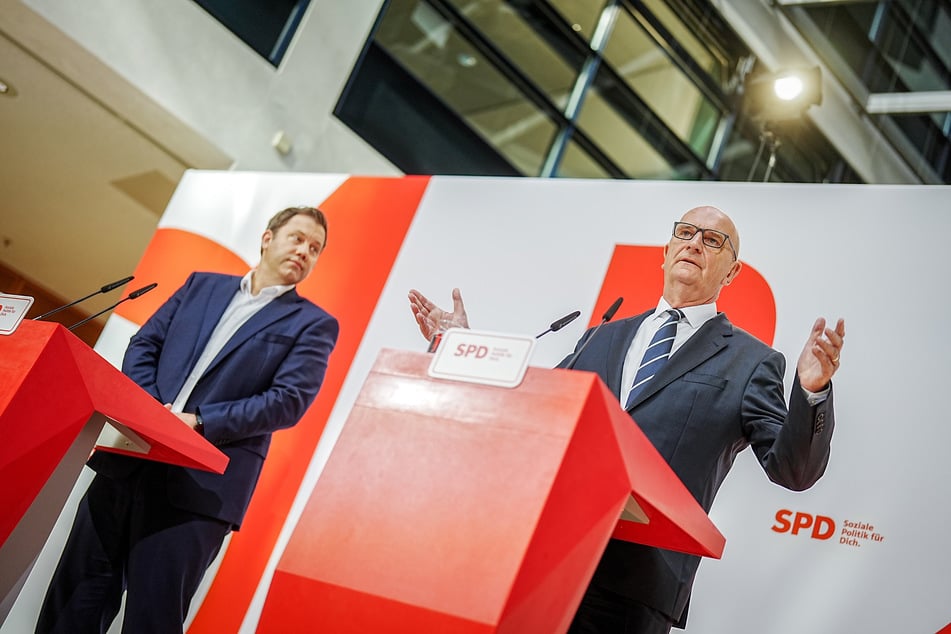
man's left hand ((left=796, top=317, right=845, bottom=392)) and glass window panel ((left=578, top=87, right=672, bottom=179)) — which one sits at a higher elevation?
glass window panel ((left=578, top=87, right=672, bottom=179))

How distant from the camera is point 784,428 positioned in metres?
1.84

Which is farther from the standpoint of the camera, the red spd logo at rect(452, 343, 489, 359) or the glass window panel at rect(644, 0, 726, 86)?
the glass window panel at rect(644, 0, 726, 86)

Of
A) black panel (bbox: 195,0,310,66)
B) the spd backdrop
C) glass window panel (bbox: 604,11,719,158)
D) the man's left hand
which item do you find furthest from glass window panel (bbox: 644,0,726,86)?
the man's left hand

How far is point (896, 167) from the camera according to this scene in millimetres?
7062

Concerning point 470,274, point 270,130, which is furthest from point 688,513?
point 270,130

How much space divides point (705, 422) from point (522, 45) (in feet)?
18.9

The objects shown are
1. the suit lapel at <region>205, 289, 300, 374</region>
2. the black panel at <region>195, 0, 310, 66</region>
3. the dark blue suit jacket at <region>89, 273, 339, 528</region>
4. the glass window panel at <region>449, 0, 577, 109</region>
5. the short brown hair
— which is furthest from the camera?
the glass window panel at <region>449, 0, 577, 109</region>

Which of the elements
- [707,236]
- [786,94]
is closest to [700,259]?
[707,236]

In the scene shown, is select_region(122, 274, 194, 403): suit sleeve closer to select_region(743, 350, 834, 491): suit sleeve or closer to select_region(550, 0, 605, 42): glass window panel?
select_region(743, 350, 834, 491): suit sleeve

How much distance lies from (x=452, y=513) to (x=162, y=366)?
2189 mm

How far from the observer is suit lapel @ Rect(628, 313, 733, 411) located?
2.10 meters

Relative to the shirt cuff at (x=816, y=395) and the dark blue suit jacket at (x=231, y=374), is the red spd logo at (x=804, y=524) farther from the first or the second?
the dark blue suit jacket at (x=231, y=374)

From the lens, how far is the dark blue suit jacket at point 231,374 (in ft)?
9.22

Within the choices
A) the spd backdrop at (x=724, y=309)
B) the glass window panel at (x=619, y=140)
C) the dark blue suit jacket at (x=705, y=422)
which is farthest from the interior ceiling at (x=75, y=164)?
the glass window panel at (x=619, y=140)
